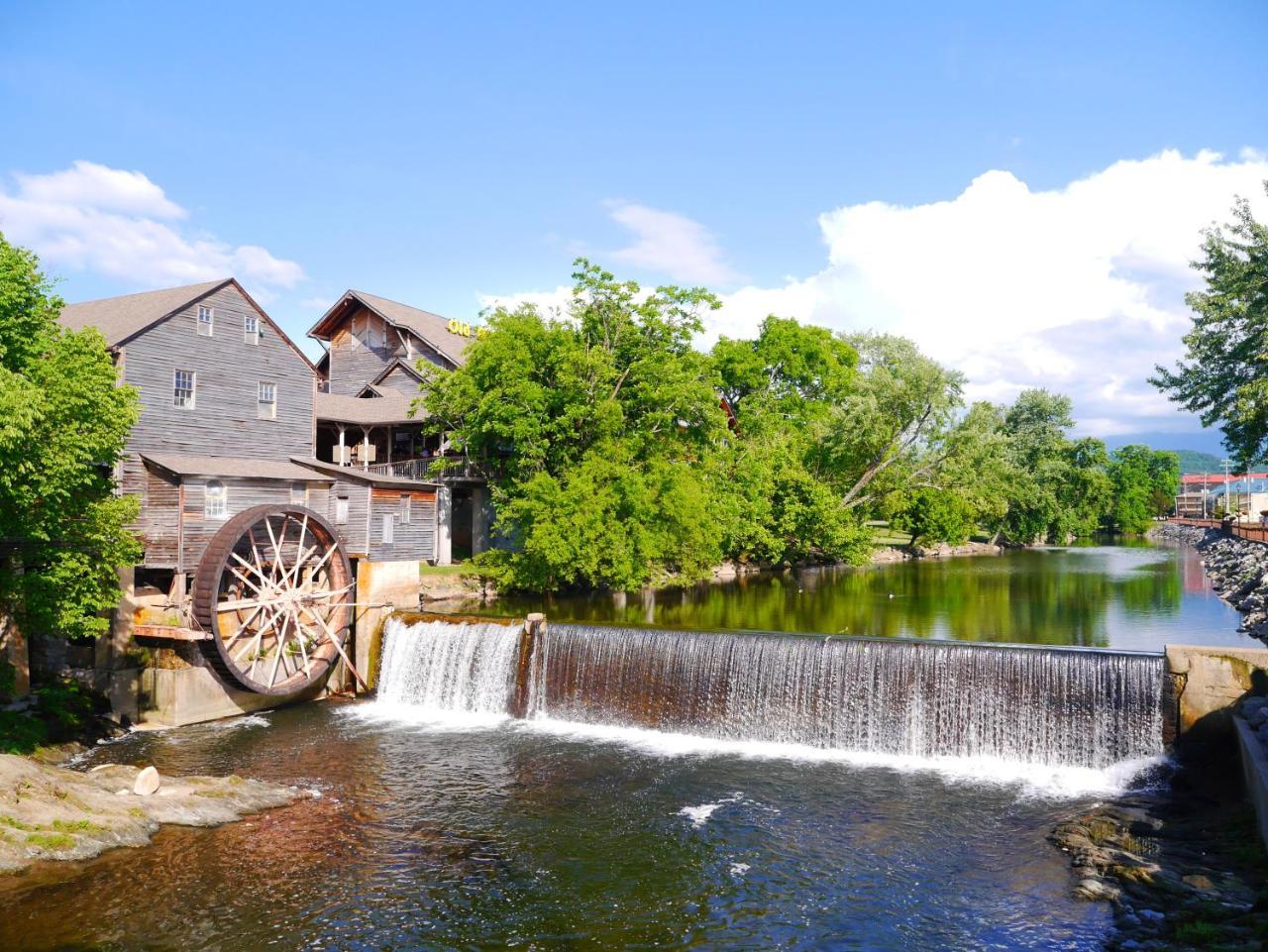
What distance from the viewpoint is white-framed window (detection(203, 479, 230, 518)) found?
22856 mm

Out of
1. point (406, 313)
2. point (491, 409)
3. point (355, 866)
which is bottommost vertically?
point (355, 866)

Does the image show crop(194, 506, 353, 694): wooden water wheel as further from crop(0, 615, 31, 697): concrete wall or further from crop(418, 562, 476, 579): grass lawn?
crop(418, 562, 476, 579): grass lawn

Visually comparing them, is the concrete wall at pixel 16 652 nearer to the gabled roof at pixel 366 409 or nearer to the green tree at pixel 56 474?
the green tree at pixel 56 474

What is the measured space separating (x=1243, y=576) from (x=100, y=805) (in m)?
40.2

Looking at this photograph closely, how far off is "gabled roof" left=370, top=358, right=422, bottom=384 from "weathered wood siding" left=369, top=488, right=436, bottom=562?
32.8ft

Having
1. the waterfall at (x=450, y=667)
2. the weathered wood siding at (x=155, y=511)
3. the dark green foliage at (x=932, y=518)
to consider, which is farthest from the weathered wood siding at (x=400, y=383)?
the dark green foliage at (x=932, y=518)

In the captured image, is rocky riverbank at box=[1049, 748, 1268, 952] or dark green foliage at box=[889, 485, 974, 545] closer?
rocky riverbank at box=[1049, 748, 1268, 952]

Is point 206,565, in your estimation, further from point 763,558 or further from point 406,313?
point 763,558

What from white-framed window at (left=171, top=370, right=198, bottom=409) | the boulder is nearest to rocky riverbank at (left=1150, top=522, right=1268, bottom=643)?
the boulder

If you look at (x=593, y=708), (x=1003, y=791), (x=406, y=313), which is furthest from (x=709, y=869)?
(x=406, y=313)

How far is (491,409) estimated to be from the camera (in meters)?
32.4

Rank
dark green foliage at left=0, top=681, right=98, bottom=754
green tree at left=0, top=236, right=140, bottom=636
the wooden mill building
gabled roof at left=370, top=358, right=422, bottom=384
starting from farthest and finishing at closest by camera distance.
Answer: gabled roof at left=370, top=358, right=422, bottom=384 → the wooden mill building → dark green foliage at left=0, top=681, right=98, bottom=754 → green tree at left=0, top=236, right=140, bottom=636

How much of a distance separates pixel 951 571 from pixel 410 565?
30.5m

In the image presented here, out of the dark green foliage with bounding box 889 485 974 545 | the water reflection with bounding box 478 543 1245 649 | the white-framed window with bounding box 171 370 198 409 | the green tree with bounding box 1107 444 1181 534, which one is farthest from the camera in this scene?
the green tree with bounding box 1107 444 1181 534
